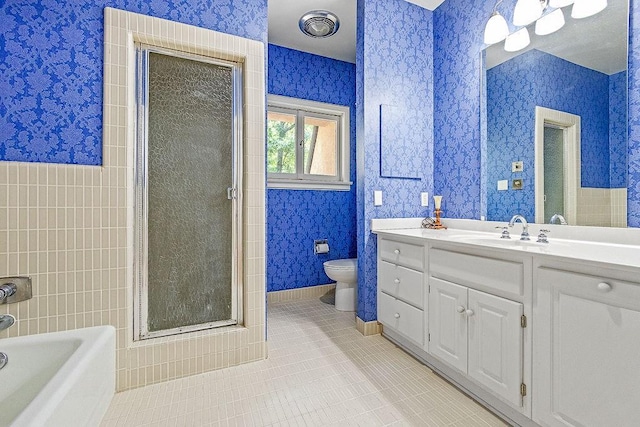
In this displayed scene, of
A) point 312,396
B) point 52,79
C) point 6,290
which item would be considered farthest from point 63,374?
point 52,79

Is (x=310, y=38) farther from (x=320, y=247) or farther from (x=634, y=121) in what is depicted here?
(x=634, y=121)

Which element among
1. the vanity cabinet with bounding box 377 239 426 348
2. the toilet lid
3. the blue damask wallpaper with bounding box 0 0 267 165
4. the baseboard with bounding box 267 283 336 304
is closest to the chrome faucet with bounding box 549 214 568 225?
the vanity cabinet with bounding box 377 239 426 348

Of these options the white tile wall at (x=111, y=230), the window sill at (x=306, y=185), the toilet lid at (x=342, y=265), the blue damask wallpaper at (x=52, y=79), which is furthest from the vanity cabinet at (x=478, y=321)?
the blue damask wallpaper at (x=52, y=79)

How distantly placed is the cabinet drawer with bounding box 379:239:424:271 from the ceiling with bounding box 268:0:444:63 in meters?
1.99

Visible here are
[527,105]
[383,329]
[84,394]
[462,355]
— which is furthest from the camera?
[383,329]

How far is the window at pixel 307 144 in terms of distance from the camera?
122 inches

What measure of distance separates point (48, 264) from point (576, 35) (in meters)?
3.01

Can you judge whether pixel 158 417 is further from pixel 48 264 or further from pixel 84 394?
pixel 48 264

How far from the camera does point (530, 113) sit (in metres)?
1.81

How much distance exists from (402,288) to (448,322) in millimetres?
409

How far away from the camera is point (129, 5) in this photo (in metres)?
1.59

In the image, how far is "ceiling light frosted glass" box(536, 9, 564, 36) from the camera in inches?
64.8

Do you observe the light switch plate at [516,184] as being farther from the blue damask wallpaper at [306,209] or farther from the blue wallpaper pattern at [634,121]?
the blue damask wallpaper at [306,209]

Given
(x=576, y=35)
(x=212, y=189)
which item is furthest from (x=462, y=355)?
(x=576, y=35)
